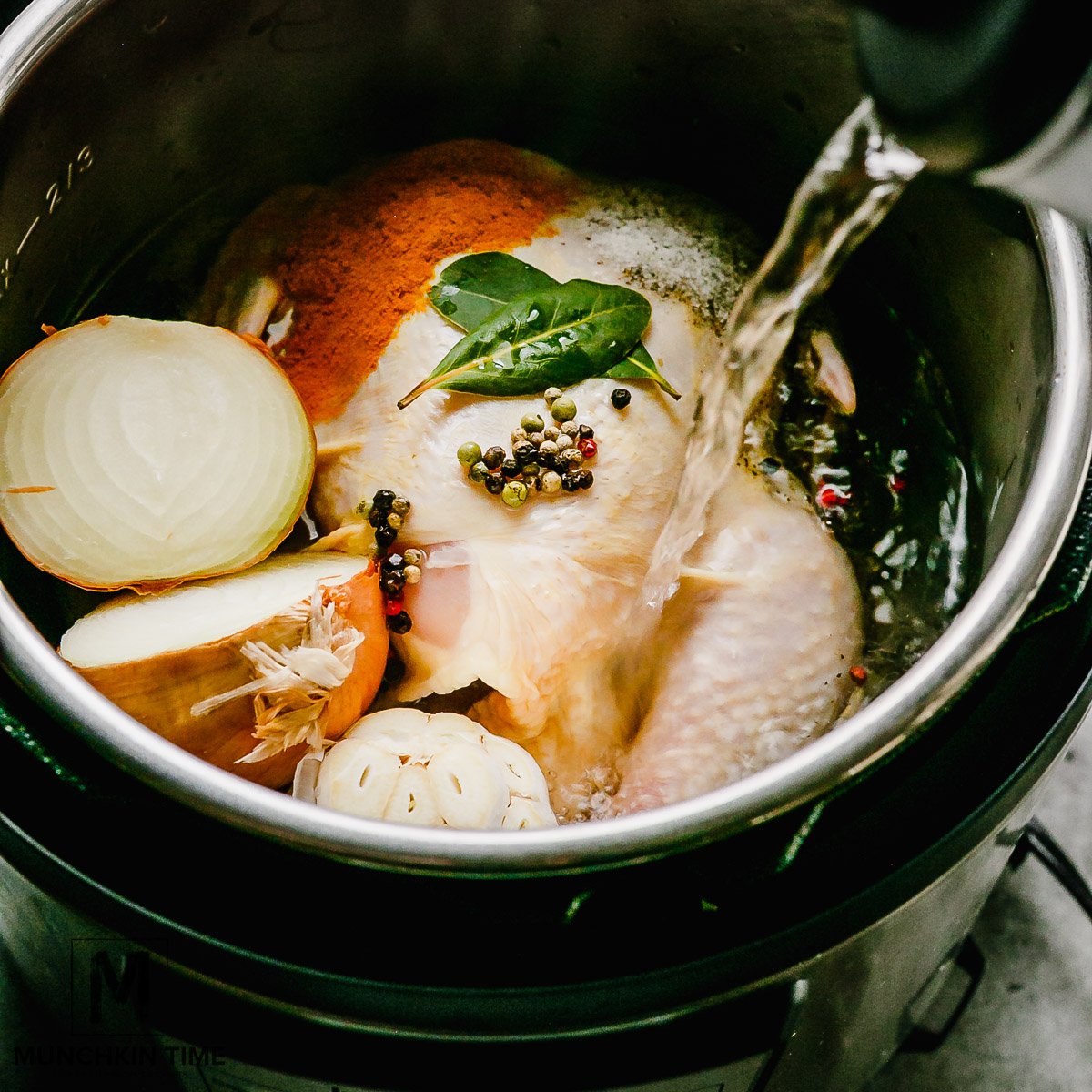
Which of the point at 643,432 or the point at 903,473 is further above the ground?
the point at 643,432

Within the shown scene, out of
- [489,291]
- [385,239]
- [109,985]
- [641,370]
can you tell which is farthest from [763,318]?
[109,985]

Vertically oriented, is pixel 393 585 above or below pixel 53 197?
below

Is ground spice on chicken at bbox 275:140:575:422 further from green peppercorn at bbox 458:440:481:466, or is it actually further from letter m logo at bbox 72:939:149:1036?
letter m logo at bbox 72:939:149:1036

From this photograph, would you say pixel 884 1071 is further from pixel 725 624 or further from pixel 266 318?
pixel 266 318

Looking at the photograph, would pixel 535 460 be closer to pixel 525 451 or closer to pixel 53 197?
pixel 525 451

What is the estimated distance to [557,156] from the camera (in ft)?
3.86

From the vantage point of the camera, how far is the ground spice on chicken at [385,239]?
96 cm

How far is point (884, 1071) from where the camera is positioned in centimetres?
115

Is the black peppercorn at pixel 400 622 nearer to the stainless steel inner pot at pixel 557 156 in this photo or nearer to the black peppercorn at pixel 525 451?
the black peppercorn at pixel 525 451

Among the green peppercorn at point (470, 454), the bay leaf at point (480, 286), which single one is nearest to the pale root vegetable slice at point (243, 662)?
the green peppercorn at point (470, 454)

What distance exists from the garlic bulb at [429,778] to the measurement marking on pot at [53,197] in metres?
0.47

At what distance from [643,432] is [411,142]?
0.46 meters

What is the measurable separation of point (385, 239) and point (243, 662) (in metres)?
0.46

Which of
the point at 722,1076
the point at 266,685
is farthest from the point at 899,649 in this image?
the point at 266,685
